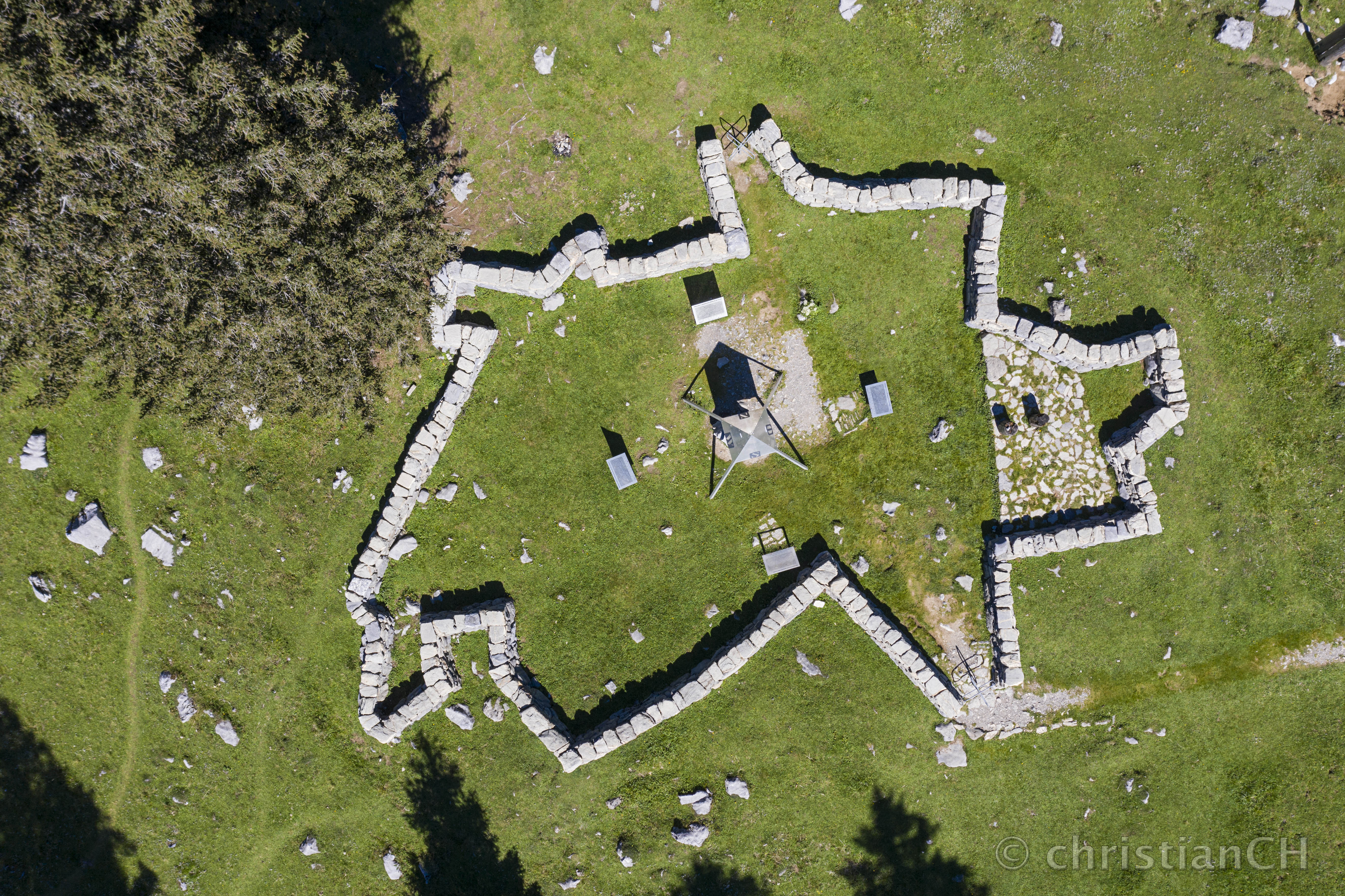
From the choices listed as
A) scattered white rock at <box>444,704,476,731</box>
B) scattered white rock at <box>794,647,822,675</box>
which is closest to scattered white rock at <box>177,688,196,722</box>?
scattered white rock at <box>444,704,476,731</box>

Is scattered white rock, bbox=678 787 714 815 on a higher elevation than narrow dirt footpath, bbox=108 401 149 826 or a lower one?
Answer: lower

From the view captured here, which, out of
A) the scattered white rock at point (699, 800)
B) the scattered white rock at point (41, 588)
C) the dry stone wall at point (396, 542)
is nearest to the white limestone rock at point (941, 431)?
the scattered white rock at point (699, 800)

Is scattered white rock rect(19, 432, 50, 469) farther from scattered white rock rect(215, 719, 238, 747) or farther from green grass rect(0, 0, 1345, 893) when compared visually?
scattered white rock rect(215, 719, 238, 747)

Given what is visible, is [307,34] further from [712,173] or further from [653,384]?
[653,384]

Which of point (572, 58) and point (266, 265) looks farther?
point (572, 58)

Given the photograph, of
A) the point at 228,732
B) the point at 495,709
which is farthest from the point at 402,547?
the point at 228,732

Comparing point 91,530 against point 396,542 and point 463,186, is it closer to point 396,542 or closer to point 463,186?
point 396,542

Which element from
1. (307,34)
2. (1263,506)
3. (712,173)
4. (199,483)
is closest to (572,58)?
Answer: (712,173)
